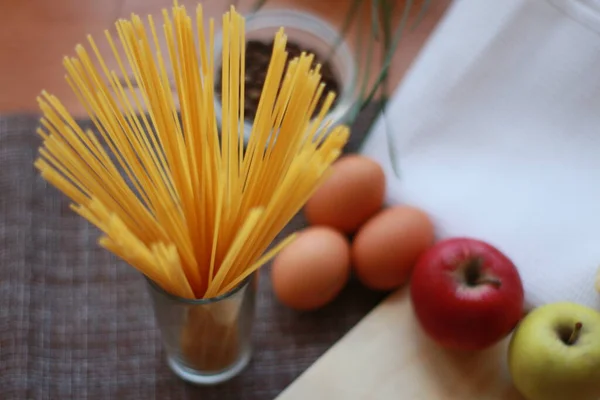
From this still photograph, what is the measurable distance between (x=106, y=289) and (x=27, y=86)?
8.7 inches

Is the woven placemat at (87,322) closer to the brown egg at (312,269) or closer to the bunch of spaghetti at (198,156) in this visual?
the brown egg at (312,269)

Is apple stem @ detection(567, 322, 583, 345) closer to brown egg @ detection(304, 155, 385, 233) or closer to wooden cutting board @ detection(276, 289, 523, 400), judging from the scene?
wooden cutting board @ detection(276, 289, 523, 400)

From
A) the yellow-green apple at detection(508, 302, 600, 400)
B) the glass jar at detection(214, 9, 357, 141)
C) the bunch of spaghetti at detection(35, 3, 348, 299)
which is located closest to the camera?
the bunch of spaghetti at detection(35, 3, 348, 299)

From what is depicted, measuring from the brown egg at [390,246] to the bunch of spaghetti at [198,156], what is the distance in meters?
0.15

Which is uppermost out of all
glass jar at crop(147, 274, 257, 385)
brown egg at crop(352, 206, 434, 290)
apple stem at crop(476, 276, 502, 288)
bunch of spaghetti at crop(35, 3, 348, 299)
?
bunch of spaghetti at crop(35, 3, 348, 299)

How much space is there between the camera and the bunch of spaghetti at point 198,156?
38cm

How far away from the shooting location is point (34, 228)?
594 millimetres

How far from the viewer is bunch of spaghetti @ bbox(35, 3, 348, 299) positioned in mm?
376

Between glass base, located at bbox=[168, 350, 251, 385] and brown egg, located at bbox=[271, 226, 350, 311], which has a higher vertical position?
brown egg, located at bbox=[271, 226, 350, 311]

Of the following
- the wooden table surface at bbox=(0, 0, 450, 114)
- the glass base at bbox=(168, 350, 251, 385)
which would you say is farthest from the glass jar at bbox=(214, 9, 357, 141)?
the glass base at bbox=(168, 350, 251, 385)

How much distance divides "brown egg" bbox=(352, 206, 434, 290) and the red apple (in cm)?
2

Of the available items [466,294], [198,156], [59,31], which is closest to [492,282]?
[466,294]

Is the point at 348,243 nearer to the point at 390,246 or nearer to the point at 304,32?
the point at 390,246

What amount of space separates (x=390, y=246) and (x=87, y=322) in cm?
24
